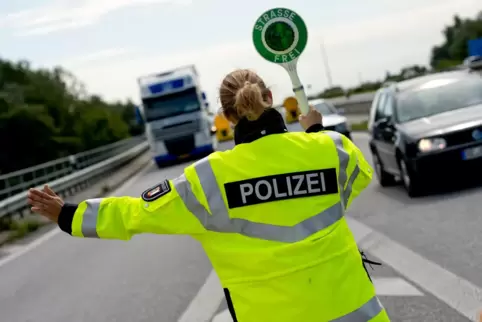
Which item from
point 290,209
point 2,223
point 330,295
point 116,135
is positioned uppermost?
point 290,209

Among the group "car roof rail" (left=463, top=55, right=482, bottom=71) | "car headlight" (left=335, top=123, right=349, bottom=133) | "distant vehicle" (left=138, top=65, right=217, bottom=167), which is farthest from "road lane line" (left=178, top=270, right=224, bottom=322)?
"car roof rail" (left=463, top=55, right=482, bottom=71)

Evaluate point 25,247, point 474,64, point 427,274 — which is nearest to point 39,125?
point 474,64

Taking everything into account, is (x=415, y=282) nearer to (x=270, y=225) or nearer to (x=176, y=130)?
(x=270, y=225)

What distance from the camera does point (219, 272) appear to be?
355 cm

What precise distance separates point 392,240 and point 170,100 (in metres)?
28.6

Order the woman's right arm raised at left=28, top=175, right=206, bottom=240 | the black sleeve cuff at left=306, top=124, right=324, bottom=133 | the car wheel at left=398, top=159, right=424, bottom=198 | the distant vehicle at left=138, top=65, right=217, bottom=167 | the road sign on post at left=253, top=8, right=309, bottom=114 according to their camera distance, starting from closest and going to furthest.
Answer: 1. the woman's right arm raised at left=28, top=175, right=206, bottom=240
2. the black sleeve cuff at left=306, top=124, right=324, bottom=133
3. the road sign on post at left=253, top=8, right=309, bottom=114
4. the car wheel at left=398, top=159, right=424, bottom=198
5. the distant vehicle at left=138, top=65, right=217, bottom=167

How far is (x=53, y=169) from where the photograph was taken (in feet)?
104

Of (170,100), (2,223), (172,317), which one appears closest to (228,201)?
(172,317)

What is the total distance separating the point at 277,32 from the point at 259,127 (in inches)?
80.0

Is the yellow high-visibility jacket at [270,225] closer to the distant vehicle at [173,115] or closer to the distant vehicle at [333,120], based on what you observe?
the distant vehicle at [333,120]

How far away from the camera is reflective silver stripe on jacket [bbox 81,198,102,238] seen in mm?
3629

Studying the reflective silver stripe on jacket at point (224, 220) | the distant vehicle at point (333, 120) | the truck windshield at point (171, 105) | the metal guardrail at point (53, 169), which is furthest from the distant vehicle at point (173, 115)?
the reflective silver stripe on jacket at point (224, 220)

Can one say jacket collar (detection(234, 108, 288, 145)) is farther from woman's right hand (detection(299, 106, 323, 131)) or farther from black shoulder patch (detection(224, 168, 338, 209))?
woman's right hand (detection(299, 106, 323, 131))

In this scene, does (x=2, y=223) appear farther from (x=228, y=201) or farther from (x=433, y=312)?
(x=228, y=201)
